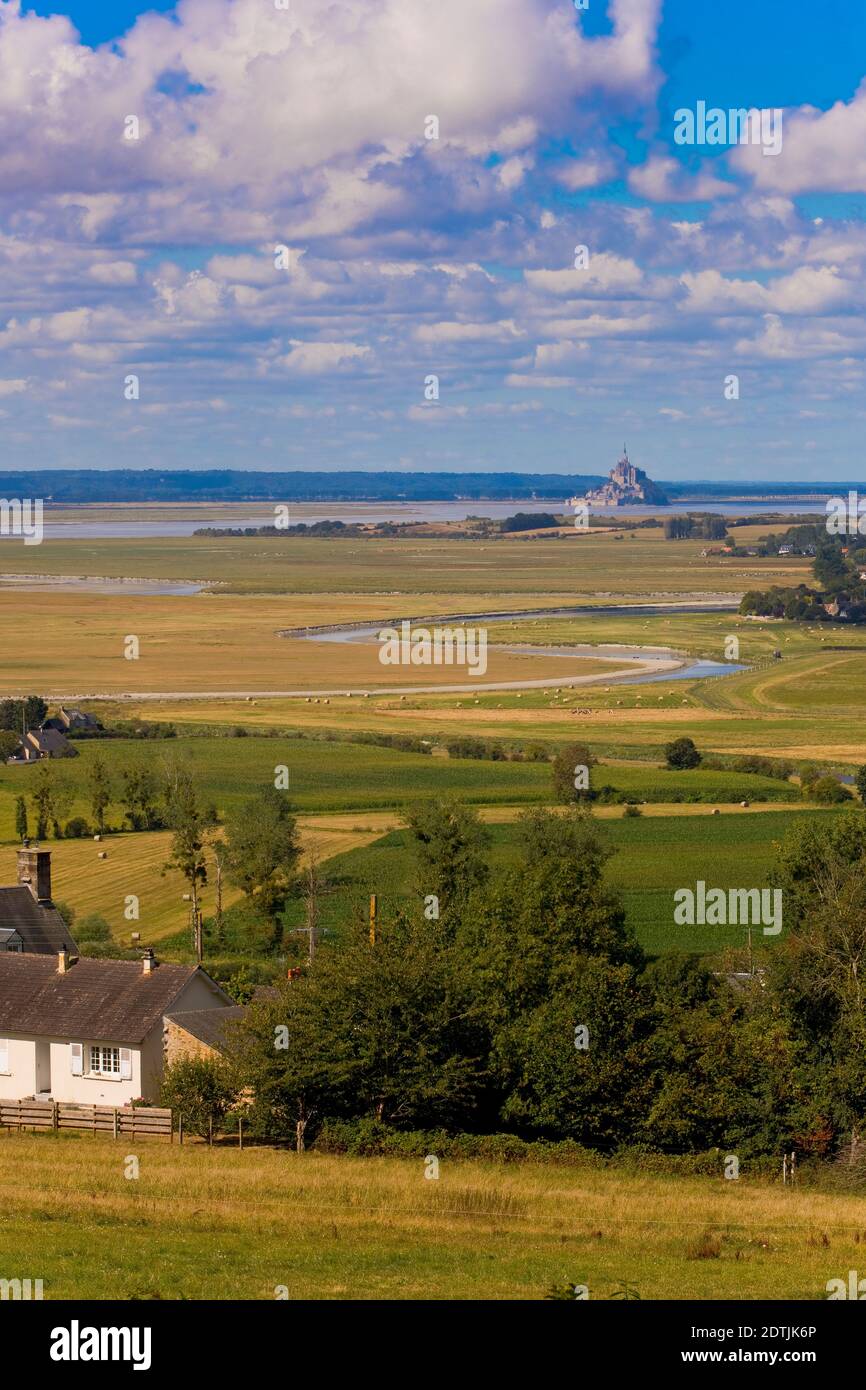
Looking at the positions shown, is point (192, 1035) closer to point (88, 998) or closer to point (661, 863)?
point (88, 998)

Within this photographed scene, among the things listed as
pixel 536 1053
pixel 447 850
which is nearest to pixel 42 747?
pixel 447 850

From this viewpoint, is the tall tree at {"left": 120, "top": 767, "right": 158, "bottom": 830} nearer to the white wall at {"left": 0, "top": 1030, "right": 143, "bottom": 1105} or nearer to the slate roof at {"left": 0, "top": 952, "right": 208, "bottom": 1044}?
the slate roof at {"left": 0, "top": 952, "right": 208, "bottom": 1044}

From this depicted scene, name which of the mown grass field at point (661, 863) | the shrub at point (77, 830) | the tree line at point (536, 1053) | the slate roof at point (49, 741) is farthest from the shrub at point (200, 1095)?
the slate roof at point (49, 741)

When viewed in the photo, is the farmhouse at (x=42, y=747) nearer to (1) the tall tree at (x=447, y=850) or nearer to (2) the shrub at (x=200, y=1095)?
(1) the tall tree at (x=447, y=850)

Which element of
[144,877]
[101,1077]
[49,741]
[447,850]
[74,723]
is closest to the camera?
[101,1077]

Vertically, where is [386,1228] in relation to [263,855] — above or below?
above

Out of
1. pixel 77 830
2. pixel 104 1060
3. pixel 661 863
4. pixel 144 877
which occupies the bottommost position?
pixel 661 863

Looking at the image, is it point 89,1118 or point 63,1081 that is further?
point 63,1081

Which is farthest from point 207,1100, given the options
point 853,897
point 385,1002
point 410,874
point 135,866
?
point 135,866
